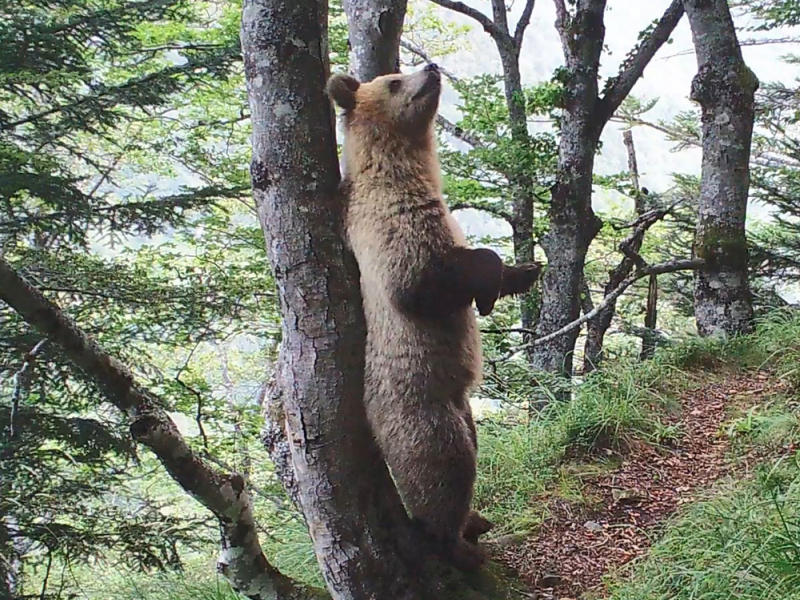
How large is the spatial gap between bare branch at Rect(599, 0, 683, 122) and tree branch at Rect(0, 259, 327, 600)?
17.9ft

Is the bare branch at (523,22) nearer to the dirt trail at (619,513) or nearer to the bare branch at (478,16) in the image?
the bare branch at (478,16)

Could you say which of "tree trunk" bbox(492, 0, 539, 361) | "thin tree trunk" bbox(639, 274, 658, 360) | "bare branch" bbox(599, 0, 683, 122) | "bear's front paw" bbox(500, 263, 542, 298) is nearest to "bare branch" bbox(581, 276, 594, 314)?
"tree trunk" bbox(492, 0, 539, 361)

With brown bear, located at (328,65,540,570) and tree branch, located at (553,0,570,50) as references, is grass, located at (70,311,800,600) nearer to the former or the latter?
brown bear, located at (328,65,540,570)

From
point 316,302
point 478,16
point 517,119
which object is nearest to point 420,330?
point 316,302

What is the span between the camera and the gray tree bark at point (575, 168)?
685cm

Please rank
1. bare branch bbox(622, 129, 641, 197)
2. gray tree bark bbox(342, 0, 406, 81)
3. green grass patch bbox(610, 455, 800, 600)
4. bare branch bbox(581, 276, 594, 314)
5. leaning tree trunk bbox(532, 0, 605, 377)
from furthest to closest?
bare branch bbox(622, 129, 641, 197), bare branch bbox(581, 276, 594, 314), leaning tree trunk bbox(532, 0, 605, 377), gray tree bark bbox(342, 0, 406, 81), green grass patch bbox(610, 455, 800, 600)

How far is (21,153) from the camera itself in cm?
573

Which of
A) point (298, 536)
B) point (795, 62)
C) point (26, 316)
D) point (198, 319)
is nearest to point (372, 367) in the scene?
point (26, 316)

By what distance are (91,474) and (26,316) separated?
5313 millimetres

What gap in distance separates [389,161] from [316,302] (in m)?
1.01

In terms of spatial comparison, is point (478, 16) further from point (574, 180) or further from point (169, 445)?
point (169, 445)

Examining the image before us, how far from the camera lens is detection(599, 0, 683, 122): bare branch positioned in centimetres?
695

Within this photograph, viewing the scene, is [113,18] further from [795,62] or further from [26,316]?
[795,62]

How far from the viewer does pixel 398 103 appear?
357 cm
